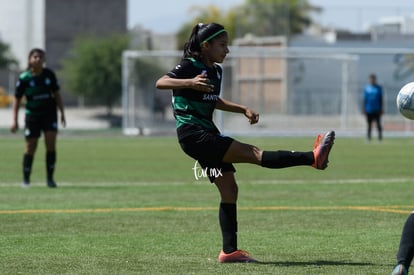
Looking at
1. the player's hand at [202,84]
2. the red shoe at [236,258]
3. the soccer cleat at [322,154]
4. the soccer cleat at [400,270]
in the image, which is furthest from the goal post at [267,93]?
the soccer cleat at [400,270]

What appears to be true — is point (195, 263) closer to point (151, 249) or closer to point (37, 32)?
point (151, 249)

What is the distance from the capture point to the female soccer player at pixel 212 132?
27.8 ft

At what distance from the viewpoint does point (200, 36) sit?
8.81m

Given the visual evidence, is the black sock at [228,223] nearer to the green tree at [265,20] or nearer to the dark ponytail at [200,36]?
the dark ponytail at [200,36]

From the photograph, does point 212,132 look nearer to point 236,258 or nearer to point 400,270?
point 236,258

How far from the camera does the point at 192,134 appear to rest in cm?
869

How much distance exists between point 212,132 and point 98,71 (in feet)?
183

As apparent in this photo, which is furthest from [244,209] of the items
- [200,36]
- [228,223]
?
[200,36]

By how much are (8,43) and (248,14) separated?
1076 inches

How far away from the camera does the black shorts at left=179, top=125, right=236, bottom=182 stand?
862 centimetres

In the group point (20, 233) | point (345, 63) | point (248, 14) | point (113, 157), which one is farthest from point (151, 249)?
point (248, 14)

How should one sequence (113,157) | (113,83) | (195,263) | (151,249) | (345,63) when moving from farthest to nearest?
(113,83) → (345,63) → (113,157) → (151,249) → (195,263)

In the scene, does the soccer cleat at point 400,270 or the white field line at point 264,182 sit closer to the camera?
the soccer cleat at point 400,270

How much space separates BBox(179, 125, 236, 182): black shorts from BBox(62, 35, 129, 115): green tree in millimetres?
53666
